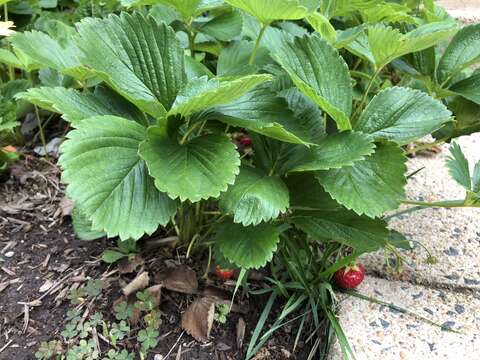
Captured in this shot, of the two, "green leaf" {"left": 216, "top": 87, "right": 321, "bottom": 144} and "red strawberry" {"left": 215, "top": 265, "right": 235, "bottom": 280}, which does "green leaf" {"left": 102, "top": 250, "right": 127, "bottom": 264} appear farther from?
"green leaf" {"left": 216, "top": 87, "right": 321, "bottom": 144}

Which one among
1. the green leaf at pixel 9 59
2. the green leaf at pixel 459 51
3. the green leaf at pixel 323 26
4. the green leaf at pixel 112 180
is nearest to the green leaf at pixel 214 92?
the green leaf at pixel 112 180

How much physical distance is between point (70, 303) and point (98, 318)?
0.10 meters

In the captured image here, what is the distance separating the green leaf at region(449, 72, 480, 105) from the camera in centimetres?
124

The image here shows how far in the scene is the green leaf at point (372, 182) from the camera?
0.97 metres

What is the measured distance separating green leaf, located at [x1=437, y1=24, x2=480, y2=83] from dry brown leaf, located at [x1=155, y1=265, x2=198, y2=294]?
0.81 meters

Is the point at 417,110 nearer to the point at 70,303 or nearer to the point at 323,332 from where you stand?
the point at 323,332

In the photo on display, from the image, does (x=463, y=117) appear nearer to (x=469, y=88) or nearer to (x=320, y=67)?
(x=469, y=88)

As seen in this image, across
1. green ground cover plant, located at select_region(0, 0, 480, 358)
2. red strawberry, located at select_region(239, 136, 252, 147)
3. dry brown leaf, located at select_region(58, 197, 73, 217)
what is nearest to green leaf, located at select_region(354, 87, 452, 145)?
green ground cover plant, located at select_region(0, 0, 480, 358)

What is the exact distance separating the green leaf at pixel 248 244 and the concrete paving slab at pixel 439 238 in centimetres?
50

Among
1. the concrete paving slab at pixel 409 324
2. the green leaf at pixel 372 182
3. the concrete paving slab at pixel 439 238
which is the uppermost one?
the green leaf at pixel 372 182

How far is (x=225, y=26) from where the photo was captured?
4.33 feet

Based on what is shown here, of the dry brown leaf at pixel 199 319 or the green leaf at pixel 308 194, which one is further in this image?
the dry brown leaf at pixel 199 319

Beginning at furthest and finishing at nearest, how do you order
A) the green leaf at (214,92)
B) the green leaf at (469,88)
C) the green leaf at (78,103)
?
the green leaf at (469,88) < the green leaf at (78,103) < the green leaf at (214,92)

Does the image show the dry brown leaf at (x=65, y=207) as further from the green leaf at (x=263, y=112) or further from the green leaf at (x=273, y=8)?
the green leaf at (x=273, y=8)
